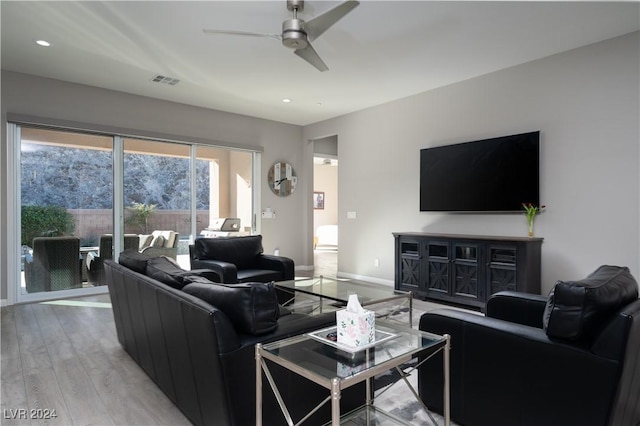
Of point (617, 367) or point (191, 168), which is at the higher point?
point (191, 168)

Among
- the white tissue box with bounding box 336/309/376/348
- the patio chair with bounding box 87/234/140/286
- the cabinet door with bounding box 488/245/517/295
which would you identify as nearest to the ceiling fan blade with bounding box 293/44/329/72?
the white tissue box with bounding box 336/309/376/348

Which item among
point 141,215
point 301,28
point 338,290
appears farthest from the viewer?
point 141,215

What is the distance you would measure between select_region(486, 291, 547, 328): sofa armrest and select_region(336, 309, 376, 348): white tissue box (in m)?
1.29

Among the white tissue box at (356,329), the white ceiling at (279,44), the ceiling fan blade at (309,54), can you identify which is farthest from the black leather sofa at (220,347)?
the white ceiling at (279,44)

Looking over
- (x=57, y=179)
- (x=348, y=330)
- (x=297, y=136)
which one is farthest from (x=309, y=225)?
(x=348, y=330)

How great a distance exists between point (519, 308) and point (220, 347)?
1867 millimetres

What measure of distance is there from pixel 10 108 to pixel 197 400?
460 cm

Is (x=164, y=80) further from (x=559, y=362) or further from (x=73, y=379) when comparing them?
(x=559, y=362)

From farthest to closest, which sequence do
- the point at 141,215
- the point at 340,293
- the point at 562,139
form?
the point at 141,215, the point at 562,139, the point at 340,293

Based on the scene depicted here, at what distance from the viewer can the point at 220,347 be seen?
5.09 feet

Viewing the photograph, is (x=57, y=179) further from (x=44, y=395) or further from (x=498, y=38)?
(x=498, y=38)

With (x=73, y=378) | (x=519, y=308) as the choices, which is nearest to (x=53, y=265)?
(x=73, y=378)

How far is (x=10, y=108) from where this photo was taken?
14.7 feet

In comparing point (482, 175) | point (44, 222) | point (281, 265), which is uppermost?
point (482, 175)
